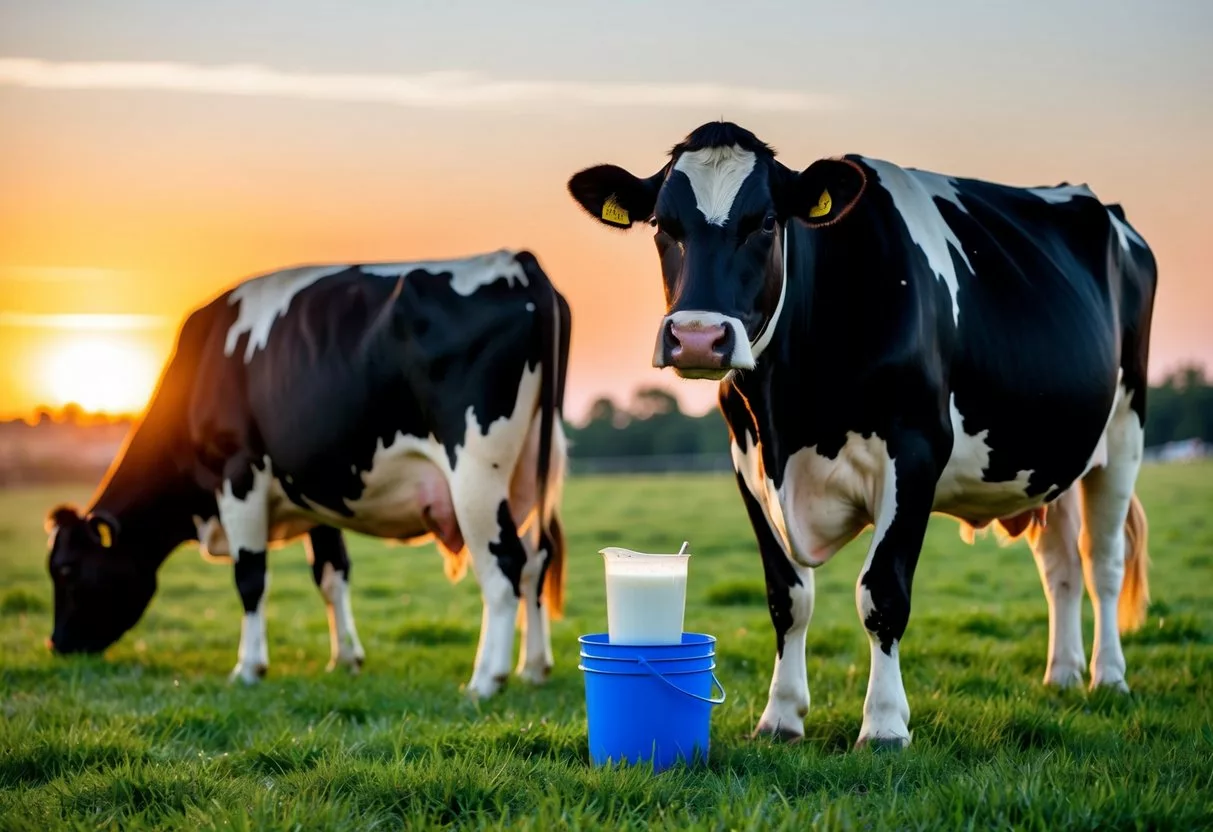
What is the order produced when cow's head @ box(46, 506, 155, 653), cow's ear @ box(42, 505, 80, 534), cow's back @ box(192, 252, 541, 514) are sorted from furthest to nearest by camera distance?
cow's ear @ box(42, 505, 80, 534), cow's head @ box(46, 506, 155, 653), cow's back @ box(192, 252, 541, 514)

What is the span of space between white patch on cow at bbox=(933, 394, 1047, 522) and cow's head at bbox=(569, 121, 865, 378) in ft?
3.48

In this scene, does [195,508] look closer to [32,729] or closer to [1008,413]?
[32,729]

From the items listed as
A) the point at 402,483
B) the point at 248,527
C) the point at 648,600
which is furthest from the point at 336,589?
the point at 648,600

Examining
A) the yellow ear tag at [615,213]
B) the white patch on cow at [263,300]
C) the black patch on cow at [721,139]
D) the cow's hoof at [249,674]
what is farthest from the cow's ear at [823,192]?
the cow's hoof at [249,674]

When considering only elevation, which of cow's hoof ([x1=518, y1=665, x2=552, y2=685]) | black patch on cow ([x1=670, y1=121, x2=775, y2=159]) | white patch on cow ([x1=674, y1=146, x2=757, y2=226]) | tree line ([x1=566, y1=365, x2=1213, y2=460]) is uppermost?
black patch on cow ([x1=670, y1=121, x2=775, y2=159])

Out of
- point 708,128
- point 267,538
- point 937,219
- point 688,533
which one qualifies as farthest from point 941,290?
point 688,533

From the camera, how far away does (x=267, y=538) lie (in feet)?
28.5

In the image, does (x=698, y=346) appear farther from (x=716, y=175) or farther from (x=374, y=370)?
(x=374, y=370)

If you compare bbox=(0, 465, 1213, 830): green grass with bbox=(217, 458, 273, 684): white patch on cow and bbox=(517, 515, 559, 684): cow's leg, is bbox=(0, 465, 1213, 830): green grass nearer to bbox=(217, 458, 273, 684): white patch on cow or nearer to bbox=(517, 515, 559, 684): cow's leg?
bbox=(517, 515, 559, 684): cow's leg

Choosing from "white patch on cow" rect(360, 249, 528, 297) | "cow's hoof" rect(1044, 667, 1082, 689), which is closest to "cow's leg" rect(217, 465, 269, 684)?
"white patch on cow" rect(360, 249, 528, 297)

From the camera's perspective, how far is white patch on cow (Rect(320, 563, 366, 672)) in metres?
8.38

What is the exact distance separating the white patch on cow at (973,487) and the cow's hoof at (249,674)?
429 cm

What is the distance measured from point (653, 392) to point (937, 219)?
205 ft

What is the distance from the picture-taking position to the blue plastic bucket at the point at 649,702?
4.68 m
